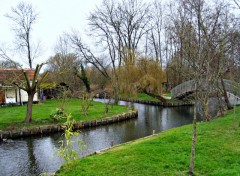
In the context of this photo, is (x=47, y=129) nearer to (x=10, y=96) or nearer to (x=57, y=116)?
(x=57, y=116)

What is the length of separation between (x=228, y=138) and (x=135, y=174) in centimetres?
487

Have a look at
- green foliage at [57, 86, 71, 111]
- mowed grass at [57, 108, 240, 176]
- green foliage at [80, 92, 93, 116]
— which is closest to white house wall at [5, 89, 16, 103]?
green foliage at [57, 86, 71, 111]

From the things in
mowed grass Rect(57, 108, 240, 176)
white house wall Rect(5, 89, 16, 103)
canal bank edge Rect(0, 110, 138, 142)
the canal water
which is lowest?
the canal water

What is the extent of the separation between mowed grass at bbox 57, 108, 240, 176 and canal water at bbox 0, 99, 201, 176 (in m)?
3.75

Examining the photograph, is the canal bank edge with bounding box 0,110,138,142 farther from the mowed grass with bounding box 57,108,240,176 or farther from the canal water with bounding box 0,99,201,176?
the mowed grass with bounding box 57,108,240,176

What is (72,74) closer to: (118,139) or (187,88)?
(187,88)

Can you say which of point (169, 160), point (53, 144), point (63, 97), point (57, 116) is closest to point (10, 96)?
point (63, 97)

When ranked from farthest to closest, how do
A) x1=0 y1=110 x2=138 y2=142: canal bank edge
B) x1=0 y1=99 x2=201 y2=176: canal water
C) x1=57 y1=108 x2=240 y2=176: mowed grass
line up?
x1=0 y1=110 x2=138 y2=142: canal bank edge < x1=0 y1=99 x2=201 y2=176: canal water < x1=57 y1=108 x2=240 y2=176: mowed grass

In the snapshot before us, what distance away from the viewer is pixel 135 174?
688 cm

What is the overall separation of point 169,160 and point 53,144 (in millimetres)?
9940

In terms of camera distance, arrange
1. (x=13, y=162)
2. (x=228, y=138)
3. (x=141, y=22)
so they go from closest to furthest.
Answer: (x=228, y=138)
(x=13, y=162)
(x=141, y=22)

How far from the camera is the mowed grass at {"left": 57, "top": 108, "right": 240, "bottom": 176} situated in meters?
6.94

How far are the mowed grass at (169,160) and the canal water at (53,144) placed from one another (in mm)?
3747

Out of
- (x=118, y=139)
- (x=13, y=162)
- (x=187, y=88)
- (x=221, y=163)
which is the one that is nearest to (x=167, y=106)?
(x=187, y=88)
